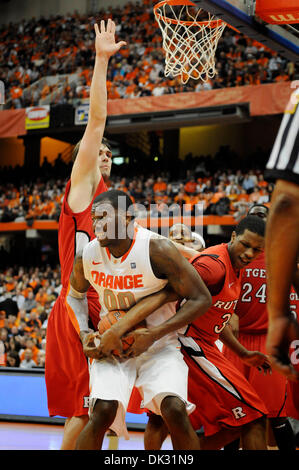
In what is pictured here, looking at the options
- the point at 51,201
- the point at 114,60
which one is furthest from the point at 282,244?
the point at 114,60

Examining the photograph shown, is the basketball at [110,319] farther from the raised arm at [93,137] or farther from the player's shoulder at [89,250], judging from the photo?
the raised arm at [93,137]

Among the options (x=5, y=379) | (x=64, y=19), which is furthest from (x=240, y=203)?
(x=64, y=19)

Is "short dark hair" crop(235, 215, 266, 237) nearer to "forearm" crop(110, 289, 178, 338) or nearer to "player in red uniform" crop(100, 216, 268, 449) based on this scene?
"player in red uniform" crop(100, 216, 268, 449)

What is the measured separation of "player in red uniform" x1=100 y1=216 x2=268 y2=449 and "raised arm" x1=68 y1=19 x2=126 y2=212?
0.77 metres

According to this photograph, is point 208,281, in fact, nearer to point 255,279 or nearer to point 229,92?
point 255,279

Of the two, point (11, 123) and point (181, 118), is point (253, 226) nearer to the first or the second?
point (181, 118)

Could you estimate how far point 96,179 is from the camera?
3.54 metres

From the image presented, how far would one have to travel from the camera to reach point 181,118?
603 inches

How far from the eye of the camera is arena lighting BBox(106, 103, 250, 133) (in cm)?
1492

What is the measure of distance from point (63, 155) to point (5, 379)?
50.7ft

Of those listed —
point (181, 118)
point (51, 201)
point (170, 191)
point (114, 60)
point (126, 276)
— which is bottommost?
point (51, 201)

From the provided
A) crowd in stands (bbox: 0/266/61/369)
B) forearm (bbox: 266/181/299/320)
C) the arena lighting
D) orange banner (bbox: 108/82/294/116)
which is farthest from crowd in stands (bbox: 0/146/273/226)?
forearm (bbox: 266/181/299/320)

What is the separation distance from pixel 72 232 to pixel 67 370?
784 millimetres

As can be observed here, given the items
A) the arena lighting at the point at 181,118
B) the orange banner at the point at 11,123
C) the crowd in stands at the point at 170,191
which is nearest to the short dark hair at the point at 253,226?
the crowd in stands at the point at 170,191
